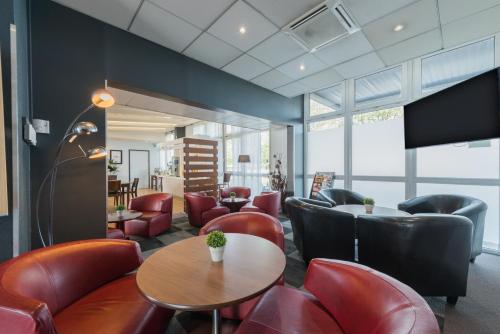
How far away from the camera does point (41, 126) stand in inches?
88.0

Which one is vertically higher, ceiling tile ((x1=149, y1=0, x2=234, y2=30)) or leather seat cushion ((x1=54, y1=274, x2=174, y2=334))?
ceiling tile ((x1=149, y1=0, x2=234, y2=30))

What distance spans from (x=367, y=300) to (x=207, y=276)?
829mm

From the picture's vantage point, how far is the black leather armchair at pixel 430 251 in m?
1.89

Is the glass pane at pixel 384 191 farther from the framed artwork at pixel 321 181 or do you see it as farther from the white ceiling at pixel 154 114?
the white ceiling at pixel 154 114

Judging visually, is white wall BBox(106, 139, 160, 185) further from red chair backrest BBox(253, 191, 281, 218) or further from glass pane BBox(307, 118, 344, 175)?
glass pane BBox(307, 118, 344, 175)

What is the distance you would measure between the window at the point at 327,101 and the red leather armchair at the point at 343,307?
4.57m

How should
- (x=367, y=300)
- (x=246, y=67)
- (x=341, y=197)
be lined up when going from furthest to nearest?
(x=341, y=197), (x=246, y=67), (x=367, y=300)

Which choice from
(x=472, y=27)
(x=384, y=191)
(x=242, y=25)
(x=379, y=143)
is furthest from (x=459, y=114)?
(x=242, y=25)

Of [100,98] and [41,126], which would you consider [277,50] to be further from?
[41,126]

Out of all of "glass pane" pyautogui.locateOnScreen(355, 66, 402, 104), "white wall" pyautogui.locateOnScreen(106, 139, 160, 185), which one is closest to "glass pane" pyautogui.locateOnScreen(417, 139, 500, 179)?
"glass pane" pyautogui.locateOnScreen(355, 66, 402, 104)

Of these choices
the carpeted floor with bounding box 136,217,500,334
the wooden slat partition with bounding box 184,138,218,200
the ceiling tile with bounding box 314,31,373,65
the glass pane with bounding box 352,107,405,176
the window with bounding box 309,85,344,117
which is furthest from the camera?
the wooden slat partition with bounding box 184,138,218,200

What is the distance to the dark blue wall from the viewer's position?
2299 millimetres

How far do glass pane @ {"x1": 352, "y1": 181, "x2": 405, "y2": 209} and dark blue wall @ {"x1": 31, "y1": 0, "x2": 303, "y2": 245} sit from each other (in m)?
4.40

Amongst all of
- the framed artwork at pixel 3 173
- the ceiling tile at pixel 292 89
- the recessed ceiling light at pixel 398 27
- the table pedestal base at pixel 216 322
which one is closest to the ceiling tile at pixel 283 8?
the recessed ceiling light at pixel 398 27
